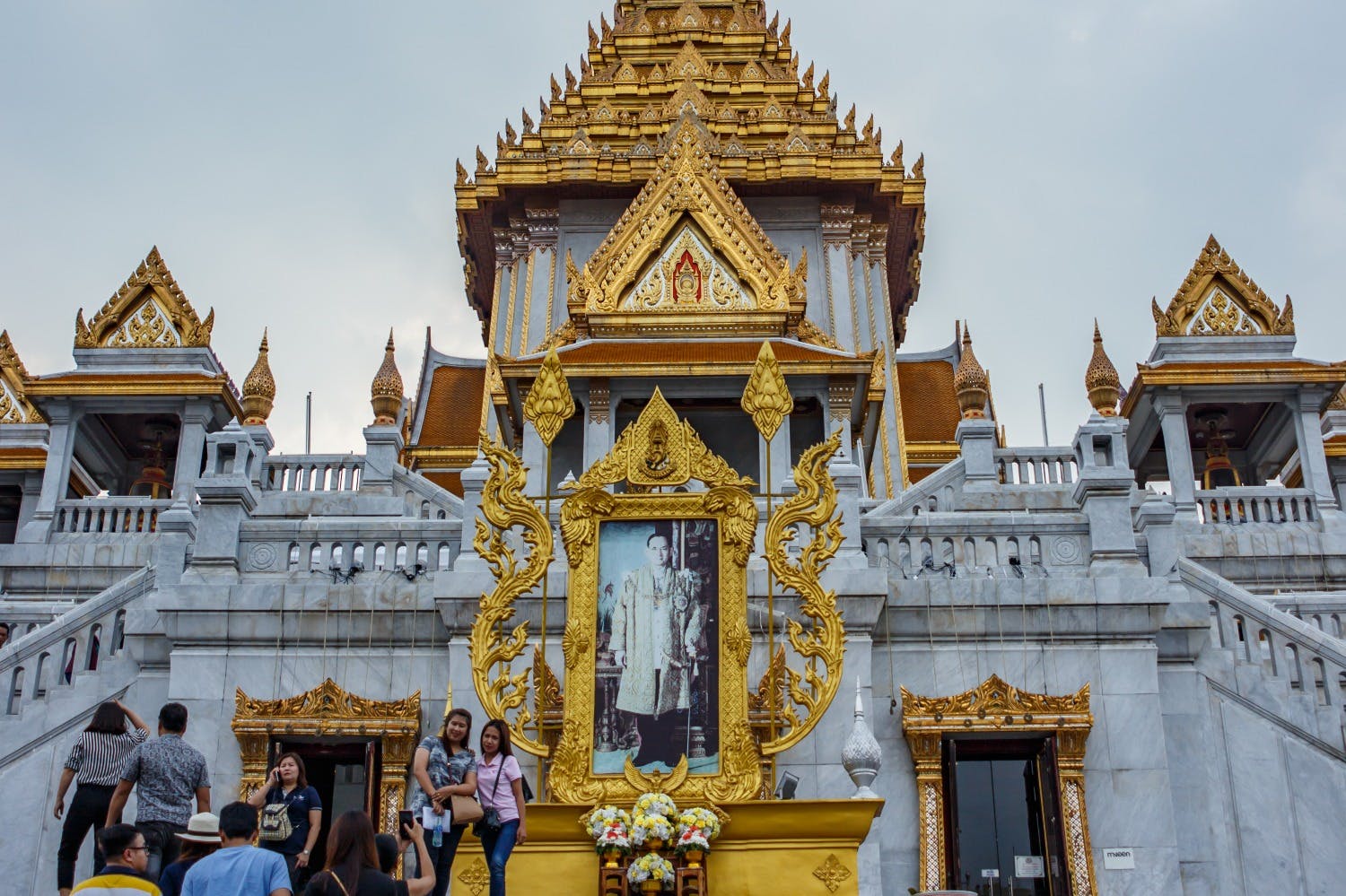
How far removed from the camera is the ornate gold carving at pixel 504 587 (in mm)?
12703

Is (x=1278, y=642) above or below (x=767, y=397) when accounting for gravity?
below

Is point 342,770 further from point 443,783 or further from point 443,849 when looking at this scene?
point 443,783

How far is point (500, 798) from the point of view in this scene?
34.8 feet

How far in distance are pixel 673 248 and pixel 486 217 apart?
28.8ft

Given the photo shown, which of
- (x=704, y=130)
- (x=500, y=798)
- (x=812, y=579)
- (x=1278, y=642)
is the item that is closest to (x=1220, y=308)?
(x=704, y=130)

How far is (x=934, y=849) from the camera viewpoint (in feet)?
45.7

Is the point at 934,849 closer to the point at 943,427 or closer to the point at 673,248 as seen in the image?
the point at 673,248

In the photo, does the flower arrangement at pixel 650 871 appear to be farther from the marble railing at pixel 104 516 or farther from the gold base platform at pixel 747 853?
the marble railing at pixel 104 516

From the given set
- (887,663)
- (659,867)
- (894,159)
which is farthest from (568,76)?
(659,867)

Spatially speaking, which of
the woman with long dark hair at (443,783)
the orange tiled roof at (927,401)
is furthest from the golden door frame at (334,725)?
the orange tiled roof at (927,401)

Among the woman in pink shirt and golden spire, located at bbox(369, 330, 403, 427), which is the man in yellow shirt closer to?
the woman in pink shirt

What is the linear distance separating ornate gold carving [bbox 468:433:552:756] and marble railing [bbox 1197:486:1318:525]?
43.7ft

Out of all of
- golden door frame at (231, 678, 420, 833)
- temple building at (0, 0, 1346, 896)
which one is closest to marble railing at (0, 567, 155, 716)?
temple building at (0, 0, 1346, 896)

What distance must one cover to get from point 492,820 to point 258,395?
12228 millimetres
